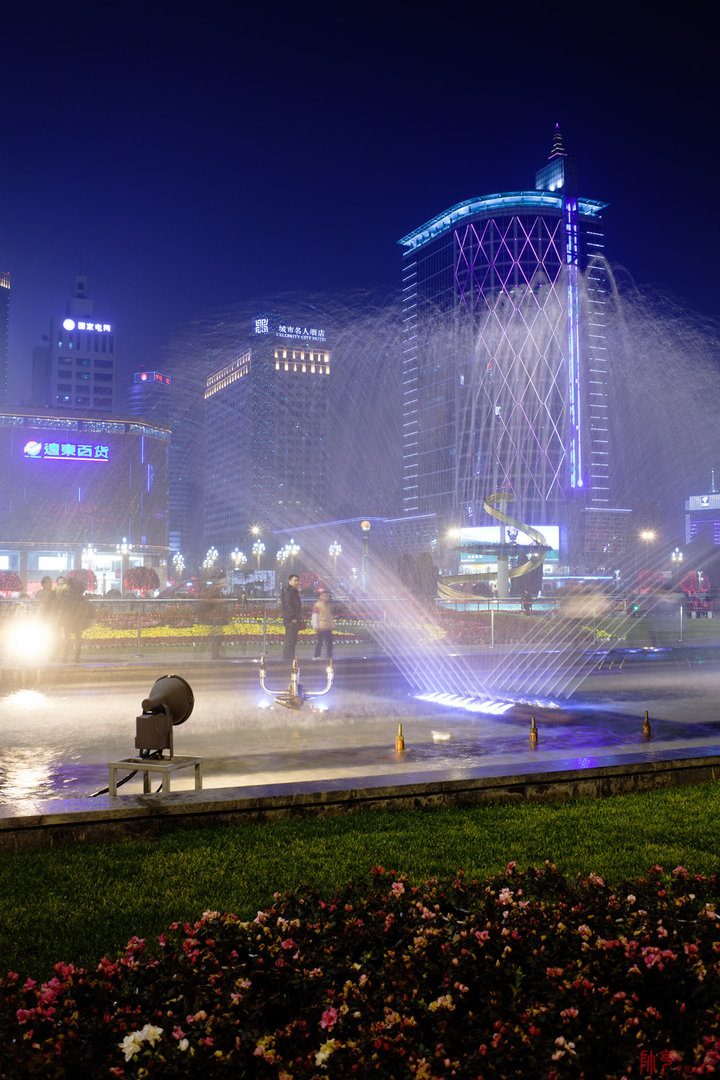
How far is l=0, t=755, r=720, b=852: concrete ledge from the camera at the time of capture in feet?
22.6

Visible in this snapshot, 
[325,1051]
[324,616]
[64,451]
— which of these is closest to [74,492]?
[64,451]

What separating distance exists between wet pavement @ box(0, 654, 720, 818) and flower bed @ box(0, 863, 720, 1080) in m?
3.09

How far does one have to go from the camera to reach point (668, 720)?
1345 cm

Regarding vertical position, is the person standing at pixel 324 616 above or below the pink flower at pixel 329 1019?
above

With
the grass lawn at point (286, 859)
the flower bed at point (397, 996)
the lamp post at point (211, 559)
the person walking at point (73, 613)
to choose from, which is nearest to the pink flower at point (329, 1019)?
the flower bed at point (397, 996)

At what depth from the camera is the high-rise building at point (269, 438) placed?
547ft

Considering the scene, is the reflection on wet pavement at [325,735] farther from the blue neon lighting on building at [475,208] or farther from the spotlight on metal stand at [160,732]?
the blue neon lighting on building at [475,208]

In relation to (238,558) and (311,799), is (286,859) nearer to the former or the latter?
(311,799)

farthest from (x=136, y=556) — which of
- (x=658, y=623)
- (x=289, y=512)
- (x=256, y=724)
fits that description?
(x=256, y=724)

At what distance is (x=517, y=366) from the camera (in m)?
130

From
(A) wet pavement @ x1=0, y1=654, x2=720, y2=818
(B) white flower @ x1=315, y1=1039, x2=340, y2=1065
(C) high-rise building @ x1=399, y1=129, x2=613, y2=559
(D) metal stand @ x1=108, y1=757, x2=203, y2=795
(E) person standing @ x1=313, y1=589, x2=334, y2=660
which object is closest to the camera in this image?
(B) white flower @ x1=315, y1=1039, x2=340, y2=1065

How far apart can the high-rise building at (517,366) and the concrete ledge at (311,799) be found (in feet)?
354

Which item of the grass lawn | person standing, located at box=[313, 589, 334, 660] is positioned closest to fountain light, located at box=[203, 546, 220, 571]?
person standing, located at box=[313, 589, 334, 660]

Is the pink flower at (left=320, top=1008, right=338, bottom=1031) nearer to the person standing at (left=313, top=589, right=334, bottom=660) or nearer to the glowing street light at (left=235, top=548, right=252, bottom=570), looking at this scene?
the person standing at (left=313, top=589, right=334, bottom=660)
